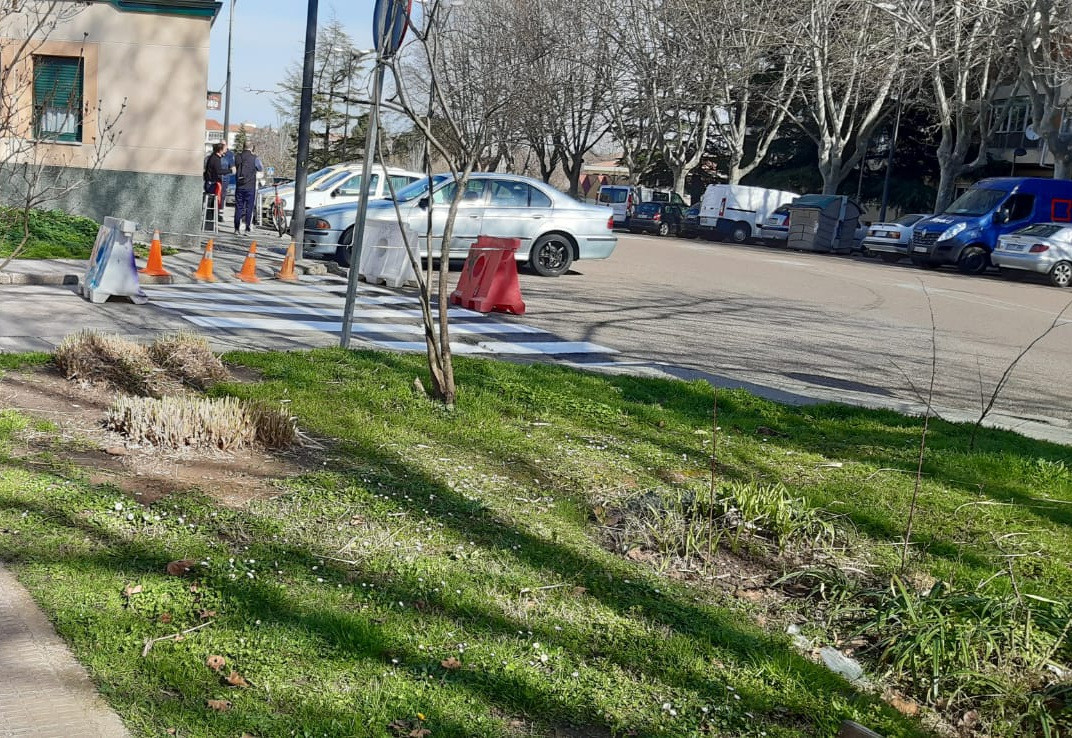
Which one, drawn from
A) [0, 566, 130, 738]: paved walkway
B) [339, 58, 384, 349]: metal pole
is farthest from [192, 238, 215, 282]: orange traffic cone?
[0, 566, 130, 738]: paved walkway

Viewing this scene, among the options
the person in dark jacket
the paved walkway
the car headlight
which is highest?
the car headlight

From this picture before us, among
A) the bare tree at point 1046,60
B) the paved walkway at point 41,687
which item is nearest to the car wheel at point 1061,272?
the bare tree at point 1046,60

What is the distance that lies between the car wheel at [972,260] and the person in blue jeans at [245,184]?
19.3m

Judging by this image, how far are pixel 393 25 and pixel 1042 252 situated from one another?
24783mm

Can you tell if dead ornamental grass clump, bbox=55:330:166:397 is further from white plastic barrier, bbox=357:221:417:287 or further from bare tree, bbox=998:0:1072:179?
bare tree, bbox=998:0:1072:179

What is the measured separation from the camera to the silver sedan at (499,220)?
16.8m

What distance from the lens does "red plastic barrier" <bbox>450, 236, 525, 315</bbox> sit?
506 inches

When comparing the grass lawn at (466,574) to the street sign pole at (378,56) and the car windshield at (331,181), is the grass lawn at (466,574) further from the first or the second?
the car windshield at (331,181)

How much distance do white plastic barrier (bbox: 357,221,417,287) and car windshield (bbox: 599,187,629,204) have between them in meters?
34.7

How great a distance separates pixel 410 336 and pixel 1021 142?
50.5 metres

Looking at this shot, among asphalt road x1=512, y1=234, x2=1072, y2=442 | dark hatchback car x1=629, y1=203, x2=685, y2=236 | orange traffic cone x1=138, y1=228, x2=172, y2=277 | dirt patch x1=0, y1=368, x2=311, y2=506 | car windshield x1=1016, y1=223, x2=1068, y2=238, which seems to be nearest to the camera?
dirt patch x1=0, y1=368, x2=311, y2=506

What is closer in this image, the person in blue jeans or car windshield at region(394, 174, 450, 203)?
car windshield at region(394, 174, 450, 203)

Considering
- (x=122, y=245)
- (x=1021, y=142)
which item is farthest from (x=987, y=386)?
(x=1021, y=142)

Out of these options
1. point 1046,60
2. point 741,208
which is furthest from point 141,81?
point 741,208
